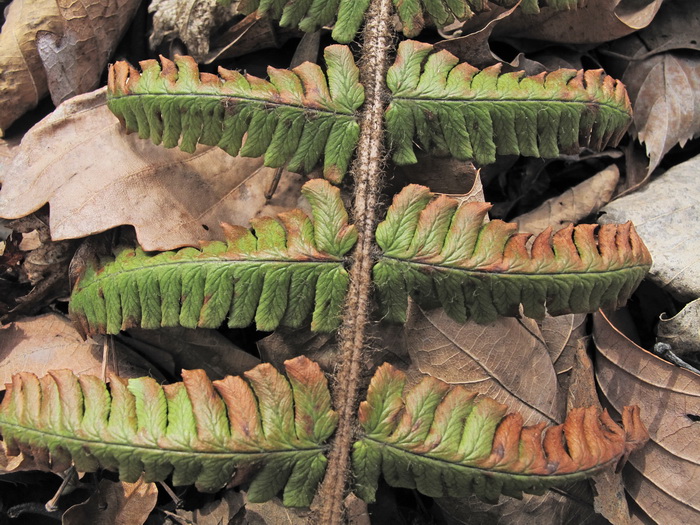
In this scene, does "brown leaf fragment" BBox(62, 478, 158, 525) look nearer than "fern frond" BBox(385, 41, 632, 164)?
No

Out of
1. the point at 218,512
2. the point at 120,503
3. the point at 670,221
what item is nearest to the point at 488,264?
the point at 670,221

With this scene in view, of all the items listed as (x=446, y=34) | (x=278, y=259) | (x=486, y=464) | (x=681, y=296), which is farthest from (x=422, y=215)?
(x=681, y=296)

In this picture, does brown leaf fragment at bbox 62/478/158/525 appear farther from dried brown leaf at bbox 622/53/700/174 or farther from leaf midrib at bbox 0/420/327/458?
dried brown leaf at bbox 622/53/700/174

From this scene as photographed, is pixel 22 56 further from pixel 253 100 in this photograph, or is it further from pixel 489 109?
pixel 489 109

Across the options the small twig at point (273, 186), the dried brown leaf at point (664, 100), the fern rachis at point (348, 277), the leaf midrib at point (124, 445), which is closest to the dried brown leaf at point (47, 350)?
the fern rachis at point (348, 277)

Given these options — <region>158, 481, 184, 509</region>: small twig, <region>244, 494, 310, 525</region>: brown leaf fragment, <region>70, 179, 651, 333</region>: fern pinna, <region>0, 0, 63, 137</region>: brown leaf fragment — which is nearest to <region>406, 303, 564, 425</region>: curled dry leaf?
<region>70, 179, 651, 333</region>: fern pinna

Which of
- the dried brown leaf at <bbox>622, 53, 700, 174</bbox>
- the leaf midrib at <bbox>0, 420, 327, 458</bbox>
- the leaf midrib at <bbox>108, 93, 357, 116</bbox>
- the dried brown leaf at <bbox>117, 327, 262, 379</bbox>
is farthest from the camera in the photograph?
the dried brown leaf at <bbox>622, 53, 700, 174</bbox>
